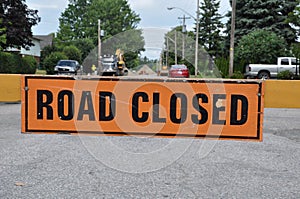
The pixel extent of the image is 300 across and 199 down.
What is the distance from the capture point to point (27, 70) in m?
30.0

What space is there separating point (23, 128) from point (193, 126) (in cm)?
157

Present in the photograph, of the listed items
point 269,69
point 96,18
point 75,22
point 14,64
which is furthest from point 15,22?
point 75,22

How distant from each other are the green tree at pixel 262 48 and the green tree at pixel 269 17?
15.1 ft

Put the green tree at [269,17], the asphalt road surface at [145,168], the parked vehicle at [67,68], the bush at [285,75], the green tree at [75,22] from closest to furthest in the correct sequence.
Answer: the asphalt road surface at [145,168] → the bush at [285,75] → the parked vehicle at [67,68] → the green tree at [269,17] → the green tree at [75,22]

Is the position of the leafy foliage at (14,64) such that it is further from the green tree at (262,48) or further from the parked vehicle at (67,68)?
the green tree at (262,48)

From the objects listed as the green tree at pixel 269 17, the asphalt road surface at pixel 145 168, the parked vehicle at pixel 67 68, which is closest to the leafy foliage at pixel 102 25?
the green tree at pixel 269 17

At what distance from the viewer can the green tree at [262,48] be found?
34.6 meters

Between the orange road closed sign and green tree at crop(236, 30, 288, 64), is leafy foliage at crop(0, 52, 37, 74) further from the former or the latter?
the orange road closed sign

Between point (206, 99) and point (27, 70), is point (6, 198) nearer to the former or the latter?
point (206, 99)

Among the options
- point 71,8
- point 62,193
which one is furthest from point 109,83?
point 71,8

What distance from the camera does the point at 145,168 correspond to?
4.95 meters

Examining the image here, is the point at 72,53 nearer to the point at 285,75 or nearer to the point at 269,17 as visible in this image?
the point at 269,17

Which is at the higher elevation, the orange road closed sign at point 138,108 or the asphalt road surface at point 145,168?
the orange road closed sign at point 138,108

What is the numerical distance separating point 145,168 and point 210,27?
166 ft
